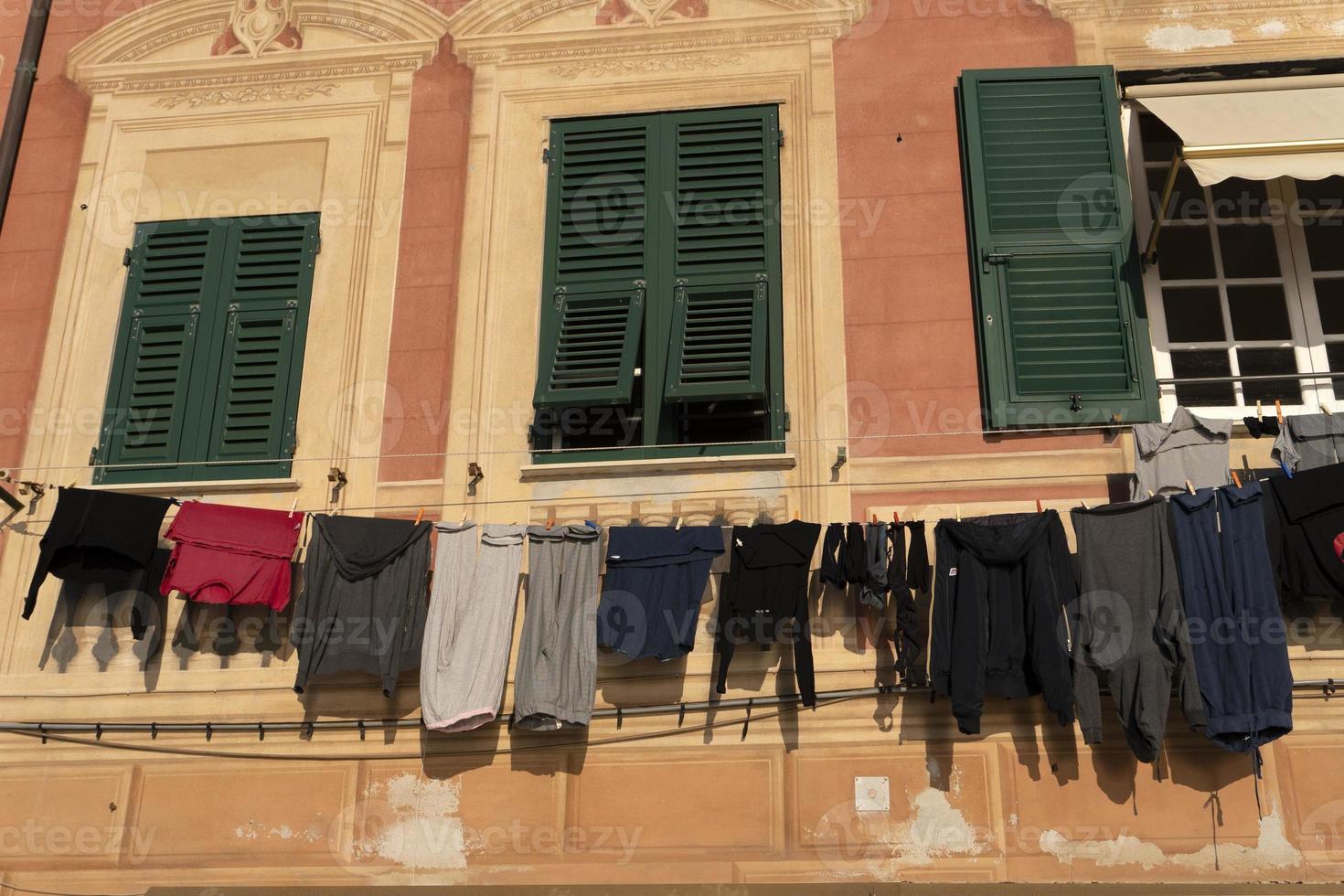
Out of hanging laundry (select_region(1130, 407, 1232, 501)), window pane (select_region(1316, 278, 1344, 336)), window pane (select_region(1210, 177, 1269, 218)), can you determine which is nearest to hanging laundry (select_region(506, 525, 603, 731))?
hanging laundry (select_region(1130, 407, 1232, 501))

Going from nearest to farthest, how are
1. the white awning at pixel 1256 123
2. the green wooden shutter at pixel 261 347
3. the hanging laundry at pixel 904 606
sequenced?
the hanging laundry at pixel 904 606, the white awning at pixel 1256 123, the green wooden shutter at pixel 261 347

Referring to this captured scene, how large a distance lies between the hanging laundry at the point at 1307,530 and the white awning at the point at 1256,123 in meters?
1.74

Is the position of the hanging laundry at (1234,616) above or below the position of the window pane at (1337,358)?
below

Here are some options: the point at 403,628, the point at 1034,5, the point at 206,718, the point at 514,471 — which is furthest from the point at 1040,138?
the point at 206,718

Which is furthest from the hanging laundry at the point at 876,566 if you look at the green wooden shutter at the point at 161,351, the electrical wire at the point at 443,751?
the green wooden shutter at the point at 161,351

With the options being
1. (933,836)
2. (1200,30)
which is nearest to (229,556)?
(933,836)

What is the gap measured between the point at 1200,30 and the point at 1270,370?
2.20 metres

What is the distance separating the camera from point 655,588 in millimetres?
8094

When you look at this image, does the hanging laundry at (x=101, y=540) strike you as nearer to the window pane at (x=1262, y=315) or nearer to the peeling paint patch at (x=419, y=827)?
the peeling paint patch at (x=419, y=827)

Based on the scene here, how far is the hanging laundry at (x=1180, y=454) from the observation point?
7926 mm

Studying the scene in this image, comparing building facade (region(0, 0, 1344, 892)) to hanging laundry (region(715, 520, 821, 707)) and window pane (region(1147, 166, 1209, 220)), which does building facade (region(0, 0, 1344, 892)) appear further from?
hanging laundry (region(715, 520, 821, 707))

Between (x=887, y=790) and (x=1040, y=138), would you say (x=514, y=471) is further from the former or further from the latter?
(x=1040, y=138)

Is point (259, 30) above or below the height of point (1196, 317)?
above

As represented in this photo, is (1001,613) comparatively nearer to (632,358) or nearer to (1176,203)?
(632,358)
